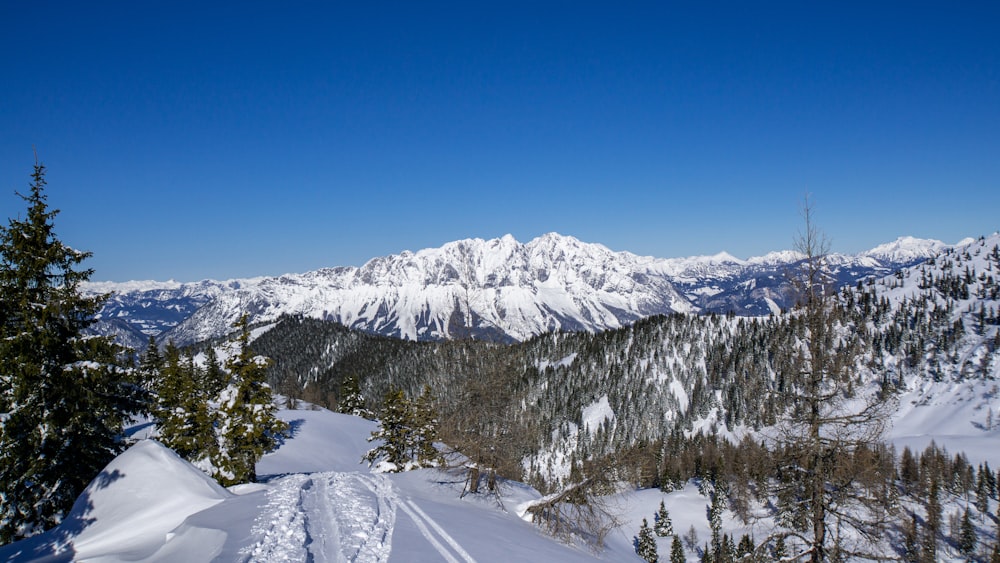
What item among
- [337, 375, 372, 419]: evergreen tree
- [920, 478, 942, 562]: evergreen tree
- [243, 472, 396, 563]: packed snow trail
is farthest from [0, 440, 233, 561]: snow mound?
[337, 375, 372, 419]: evergreen tree

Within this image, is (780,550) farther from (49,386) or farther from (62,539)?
(49,386)

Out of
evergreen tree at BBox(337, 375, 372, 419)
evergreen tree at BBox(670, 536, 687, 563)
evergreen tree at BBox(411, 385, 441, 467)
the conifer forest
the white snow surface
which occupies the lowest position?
evergreen tree at BBox(670, 536, 687, 563)

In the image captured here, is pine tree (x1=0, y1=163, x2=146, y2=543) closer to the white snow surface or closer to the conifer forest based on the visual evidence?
the conifer forest

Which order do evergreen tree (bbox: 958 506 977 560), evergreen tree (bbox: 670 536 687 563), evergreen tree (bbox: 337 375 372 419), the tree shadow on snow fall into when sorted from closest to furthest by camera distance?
the tree shadow on snow, evergreen tree (bbox: 670 536 687 563), evergreen tree (bbox: 337 375 372 419), evergreen tree (bbox: 958 506 977 560)

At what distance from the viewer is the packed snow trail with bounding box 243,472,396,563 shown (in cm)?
1162

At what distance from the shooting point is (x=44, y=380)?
57.9 feet

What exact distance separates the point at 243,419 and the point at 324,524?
1678 centimetres

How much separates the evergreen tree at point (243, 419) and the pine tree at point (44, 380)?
847 centimetres

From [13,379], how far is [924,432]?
22399cm

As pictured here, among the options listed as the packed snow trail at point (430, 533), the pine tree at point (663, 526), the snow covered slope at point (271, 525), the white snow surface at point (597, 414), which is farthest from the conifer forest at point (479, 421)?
the white snow surface at point (597, 414)

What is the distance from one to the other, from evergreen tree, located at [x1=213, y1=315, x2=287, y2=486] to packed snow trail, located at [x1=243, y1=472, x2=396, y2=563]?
27.9ft

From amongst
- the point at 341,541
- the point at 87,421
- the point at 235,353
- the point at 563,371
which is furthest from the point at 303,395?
the point at 341,541

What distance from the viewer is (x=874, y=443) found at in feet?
36.4

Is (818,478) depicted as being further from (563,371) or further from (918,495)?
(563,371)
